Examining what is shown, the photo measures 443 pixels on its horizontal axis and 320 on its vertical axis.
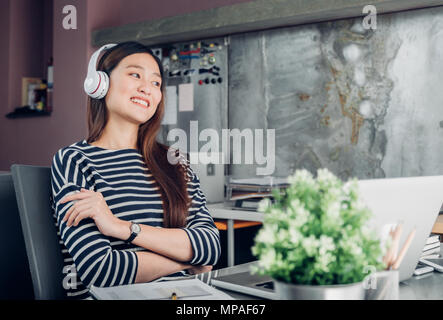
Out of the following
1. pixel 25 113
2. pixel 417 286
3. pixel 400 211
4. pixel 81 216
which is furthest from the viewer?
pixel 25 113

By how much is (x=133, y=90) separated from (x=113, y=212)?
1.22ft

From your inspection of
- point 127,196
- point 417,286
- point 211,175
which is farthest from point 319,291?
point 211,175

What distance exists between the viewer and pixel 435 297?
0.98 meters

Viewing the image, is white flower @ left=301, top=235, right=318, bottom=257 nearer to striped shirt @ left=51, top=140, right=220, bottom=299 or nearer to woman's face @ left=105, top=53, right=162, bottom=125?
striped shirt @ left=51, top=140, right=220, bottom=299

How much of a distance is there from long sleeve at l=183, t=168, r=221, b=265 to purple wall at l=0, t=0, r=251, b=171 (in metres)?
2.43

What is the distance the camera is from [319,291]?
0.66m

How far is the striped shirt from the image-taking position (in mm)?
1200

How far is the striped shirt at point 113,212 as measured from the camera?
120 cm

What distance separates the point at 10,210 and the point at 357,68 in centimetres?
236

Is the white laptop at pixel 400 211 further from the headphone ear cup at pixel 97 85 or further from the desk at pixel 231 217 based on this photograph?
the desk at pixel 231 217

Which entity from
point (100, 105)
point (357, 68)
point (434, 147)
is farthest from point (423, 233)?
point (357, 68)

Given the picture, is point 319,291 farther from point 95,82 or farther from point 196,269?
point 95,82

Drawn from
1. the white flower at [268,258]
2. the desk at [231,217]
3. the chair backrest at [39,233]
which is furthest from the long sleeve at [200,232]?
the desk at [231,217]

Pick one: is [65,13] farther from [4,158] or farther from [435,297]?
[435,297]
